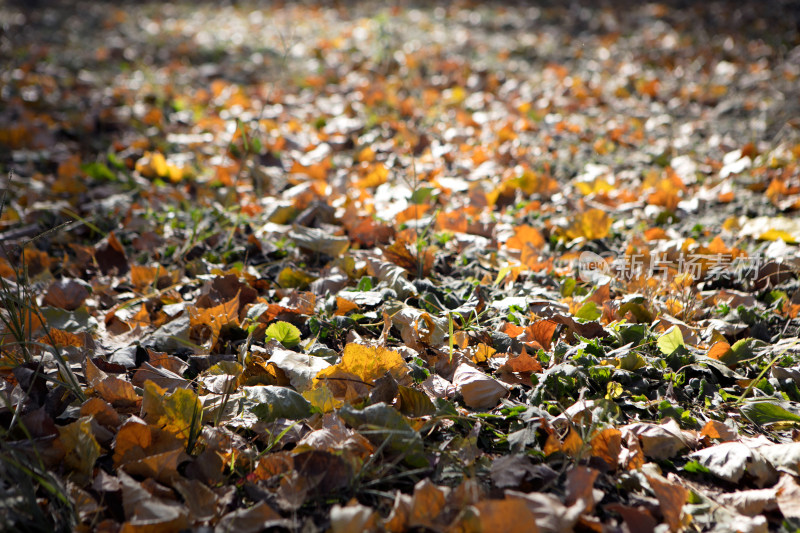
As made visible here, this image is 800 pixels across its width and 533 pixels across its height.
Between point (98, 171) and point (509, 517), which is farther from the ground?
point (98, 171)

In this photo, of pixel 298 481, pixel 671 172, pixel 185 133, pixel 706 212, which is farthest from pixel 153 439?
pixel 185 133

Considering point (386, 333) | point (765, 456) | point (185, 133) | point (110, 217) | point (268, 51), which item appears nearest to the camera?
point (765, 456)

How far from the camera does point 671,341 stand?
5.35ft

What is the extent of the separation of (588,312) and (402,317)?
57cm

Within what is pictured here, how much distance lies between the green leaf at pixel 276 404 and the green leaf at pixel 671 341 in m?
1.00

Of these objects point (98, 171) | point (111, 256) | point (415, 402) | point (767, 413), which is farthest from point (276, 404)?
point (98, 171)

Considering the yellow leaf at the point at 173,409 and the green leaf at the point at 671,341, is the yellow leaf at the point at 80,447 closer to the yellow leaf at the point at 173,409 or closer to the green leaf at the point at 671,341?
the yellow leaf at the point at 173,409

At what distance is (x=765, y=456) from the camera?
51.8 inches

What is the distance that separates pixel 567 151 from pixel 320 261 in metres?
2.07

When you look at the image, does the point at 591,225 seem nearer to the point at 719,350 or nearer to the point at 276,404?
the point at 719,350

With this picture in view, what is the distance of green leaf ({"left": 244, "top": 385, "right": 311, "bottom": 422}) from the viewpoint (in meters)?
1.43

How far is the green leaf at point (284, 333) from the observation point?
1682mm

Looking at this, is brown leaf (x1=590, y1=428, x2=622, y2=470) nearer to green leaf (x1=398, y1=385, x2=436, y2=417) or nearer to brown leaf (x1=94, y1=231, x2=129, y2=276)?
green leaf (x1=398, y1=385, x2=436, y2=417)

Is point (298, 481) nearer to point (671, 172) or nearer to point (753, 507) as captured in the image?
point (753, 507)
